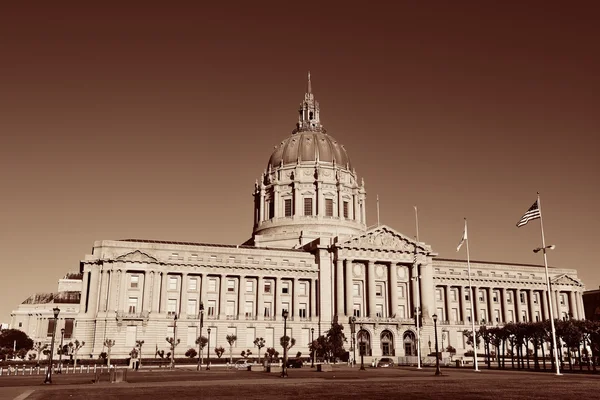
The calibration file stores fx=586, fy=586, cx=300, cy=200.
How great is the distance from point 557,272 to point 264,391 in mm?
110912

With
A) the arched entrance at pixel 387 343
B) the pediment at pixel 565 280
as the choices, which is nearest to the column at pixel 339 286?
the arched entrance at pixel 387 343

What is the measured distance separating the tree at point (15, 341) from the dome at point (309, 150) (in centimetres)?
6258

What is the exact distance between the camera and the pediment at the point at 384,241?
108 meters

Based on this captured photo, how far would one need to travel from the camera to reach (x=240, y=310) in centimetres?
10200

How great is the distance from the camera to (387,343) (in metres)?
104

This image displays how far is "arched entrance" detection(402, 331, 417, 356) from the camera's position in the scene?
105 m

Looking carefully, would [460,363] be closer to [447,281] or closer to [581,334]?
[581,334]

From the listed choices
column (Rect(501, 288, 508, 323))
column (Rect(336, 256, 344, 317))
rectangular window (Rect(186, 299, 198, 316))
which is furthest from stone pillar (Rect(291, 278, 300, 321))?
column (Rect(501, 288, 508, 323))

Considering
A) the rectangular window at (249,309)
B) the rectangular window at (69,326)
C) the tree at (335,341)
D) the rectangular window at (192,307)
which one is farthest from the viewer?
the rectangular window at (69,326)

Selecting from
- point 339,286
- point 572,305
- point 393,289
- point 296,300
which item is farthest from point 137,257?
point 572,305

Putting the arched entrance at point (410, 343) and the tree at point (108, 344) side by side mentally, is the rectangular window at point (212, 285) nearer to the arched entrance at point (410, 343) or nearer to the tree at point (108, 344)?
the tree at point (108, 344)

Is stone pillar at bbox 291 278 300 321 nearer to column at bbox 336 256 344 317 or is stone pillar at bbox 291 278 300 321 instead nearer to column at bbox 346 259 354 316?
column at bbox 336 256 344 317

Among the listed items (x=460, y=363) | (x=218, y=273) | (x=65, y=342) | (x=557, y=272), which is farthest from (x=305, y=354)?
(x=557, y=272)

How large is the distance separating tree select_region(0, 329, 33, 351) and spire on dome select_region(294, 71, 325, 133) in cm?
7463
